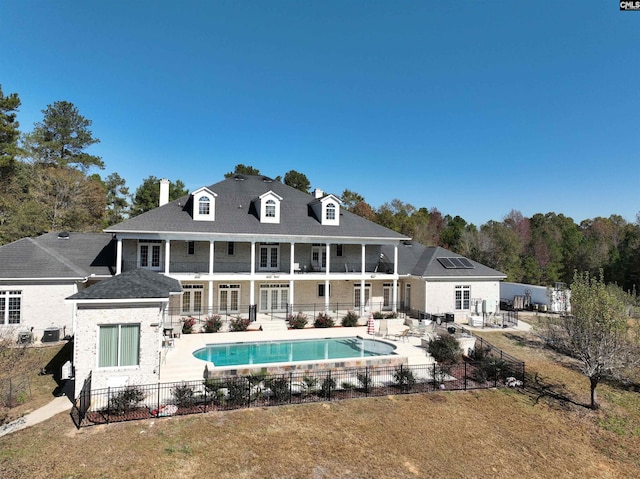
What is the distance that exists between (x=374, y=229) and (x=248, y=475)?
949 inches

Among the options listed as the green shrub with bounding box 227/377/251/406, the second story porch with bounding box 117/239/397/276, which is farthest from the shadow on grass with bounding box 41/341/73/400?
the second story porch with bounding box 117/239/397/276

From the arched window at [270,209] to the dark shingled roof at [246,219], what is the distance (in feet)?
2.73

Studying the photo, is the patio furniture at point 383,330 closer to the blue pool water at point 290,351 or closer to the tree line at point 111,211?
the blue pool water at point 290,351

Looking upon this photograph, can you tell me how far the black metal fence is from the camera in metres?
12.8

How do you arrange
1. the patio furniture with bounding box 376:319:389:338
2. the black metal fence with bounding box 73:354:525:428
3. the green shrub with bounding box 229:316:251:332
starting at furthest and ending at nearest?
the green shrub with bounding box 229:316:251:332 → the patio furniture with bounding box 376:319:389:338 → the black metal fence with bounding box 73:354:525:428

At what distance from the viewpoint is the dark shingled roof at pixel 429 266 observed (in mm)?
30080

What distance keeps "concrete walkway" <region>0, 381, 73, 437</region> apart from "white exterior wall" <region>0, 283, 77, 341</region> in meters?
9.37

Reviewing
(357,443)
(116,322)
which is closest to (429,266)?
(357,443)

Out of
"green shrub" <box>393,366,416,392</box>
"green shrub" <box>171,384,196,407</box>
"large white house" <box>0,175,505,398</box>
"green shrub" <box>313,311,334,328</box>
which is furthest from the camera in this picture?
"green shrub" <box>313,311,334,328</box>

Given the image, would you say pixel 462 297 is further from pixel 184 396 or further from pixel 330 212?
pixel 184 396

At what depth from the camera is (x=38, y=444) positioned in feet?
35.1

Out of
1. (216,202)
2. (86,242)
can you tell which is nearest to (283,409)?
(216,202)

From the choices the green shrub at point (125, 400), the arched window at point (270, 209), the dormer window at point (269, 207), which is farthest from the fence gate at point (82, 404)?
the arched window at point (270, 209)

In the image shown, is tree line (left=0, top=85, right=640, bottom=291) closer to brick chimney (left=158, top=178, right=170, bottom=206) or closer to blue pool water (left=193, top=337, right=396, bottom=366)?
brick chimney (left=158, top=178, right=170, bottom=206)
